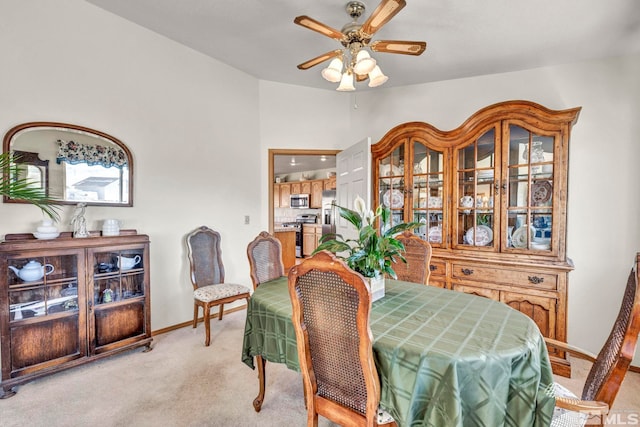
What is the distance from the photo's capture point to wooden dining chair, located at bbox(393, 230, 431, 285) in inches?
87.4

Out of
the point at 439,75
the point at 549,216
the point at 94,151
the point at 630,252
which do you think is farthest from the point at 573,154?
the point at 94,151

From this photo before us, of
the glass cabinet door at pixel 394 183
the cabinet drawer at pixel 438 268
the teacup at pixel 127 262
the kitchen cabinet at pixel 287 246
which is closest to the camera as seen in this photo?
the teacup at pixel 127 262

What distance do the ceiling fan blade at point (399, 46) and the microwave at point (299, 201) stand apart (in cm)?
633

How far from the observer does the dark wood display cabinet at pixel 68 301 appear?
195 centimetres

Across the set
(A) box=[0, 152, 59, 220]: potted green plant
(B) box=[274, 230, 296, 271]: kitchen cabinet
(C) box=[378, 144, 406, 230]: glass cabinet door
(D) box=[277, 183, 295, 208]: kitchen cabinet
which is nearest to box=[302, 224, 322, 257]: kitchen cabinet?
(D) box=[277, 183, 295, 208]: kitchen cabinet

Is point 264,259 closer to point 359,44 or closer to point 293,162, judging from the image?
point 359,44

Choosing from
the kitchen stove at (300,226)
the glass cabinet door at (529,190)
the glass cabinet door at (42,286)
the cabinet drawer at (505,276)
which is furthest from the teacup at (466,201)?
the kitchen stove at (300,226)

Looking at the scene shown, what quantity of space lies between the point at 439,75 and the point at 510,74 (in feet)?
2.24

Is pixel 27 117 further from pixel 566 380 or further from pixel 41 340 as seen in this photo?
pixel 566 380

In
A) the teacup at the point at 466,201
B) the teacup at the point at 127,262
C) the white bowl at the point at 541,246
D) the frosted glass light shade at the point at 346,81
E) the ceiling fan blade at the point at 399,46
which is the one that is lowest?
the teacup at the point at 127,262

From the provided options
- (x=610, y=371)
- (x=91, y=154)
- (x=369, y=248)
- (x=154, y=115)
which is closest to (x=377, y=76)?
(x=369, y=248)

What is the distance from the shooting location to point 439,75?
10.6 ft

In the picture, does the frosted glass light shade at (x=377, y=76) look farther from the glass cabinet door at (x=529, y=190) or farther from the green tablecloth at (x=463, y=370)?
the green tablecloth at (x=463, y=370)

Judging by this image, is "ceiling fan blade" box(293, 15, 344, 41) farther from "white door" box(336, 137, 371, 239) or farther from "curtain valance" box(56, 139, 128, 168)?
"curtain valance" box(56, 139, 128, 168)
